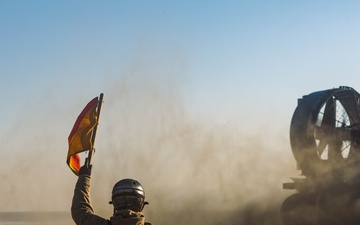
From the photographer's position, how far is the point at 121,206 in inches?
166

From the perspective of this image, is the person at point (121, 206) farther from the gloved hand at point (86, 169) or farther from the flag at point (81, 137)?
the flag at point (81, 137)

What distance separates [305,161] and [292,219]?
5.23m

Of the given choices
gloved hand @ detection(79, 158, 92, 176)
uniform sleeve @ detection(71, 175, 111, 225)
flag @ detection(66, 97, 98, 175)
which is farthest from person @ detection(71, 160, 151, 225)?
flag @ detection(66, 97, 98, 175)

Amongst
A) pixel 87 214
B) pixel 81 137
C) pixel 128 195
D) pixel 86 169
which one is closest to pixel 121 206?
pixel 128 195

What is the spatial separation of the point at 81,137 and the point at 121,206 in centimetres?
151

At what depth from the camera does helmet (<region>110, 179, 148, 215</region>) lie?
419 centimetres

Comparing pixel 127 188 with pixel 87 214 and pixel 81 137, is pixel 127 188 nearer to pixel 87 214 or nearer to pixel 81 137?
pixel 87 214

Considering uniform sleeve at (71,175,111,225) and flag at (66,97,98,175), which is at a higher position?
flag at (66,97,98,175)

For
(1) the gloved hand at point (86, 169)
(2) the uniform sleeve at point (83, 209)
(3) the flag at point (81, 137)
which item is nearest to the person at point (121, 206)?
(2) the uniform sleeve at point (83, 209)

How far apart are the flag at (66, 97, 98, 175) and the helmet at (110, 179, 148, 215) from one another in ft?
4.23

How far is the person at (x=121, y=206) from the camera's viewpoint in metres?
4.13

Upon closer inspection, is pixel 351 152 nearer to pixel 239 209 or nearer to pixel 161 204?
pixel 239 209

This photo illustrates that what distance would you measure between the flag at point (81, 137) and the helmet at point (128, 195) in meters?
1.29

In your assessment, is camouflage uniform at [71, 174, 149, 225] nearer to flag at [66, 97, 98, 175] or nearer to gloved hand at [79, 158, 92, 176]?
gloved hand at [79, 158, 92, 176]
